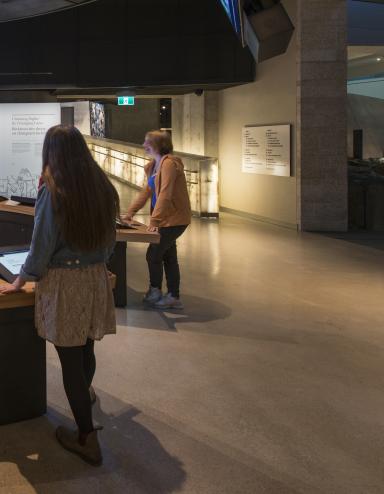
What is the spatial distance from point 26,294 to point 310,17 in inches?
377

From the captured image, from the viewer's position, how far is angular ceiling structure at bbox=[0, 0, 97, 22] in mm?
9859

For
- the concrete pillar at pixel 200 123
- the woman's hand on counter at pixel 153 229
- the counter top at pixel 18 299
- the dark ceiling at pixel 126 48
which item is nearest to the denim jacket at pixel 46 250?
the counter top at pixel 18 299

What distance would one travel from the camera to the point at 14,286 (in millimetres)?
3178

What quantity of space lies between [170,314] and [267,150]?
7703 mm

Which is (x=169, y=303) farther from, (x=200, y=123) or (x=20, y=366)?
(x=200, y=123)

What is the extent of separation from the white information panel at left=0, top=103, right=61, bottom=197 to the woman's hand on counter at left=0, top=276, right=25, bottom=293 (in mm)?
6614

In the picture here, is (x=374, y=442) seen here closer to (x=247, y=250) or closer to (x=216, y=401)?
(x=216, y=401)

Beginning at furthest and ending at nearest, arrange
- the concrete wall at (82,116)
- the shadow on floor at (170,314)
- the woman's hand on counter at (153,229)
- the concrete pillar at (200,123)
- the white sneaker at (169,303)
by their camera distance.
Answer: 1. the concrete wall at (82,116)
2. the concrete pillar at (200,123)
3. the white sneaker at (169,303)
4. the woman's hand on counter at (153,229)
5. the shadow on floor at (170,314)

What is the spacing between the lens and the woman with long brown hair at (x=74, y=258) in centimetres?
291

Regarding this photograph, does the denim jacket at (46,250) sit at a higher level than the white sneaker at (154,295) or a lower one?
higher

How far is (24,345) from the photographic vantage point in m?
3.50

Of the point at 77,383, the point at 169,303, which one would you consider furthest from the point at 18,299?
the point at 169,303

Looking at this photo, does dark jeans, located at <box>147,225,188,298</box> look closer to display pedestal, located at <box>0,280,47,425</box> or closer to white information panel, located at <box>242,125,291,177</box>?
display pedestal, located at <box>0,280,47,425</box>

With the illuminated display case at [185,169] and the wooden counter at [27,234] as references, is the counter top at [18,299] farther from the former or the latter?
the illuminated display case at [185,169]
